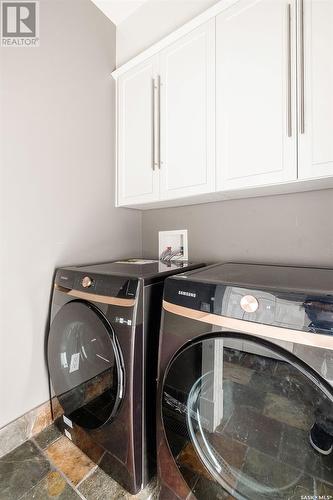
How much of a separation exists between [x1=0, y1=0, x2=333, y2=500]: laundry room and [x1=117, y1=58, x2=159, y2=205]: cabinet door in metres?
0.01

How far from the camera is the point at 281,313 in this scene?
1.88ft

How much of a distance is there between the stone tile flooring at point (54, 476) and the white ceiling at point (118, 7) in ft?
8.27

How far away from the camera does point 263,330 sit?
1.92ft

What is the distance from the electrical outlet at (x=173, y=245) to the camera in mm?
1580

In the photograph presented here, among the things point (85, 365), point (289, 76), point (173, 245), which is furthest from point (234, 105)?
point (85, 365)

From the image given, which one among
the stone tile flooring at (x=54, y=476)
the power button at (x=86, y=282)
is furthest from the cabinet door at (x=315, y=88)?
the stone tile flooring at (x=54, y=476)

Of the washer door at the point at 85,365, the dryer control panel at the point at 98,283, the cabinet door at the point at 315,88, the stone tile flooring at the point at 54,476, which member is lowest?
the stone tile flooring at the point at 54,476

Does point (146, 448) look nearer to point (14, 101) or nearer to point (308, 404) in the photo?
point (308, 404)

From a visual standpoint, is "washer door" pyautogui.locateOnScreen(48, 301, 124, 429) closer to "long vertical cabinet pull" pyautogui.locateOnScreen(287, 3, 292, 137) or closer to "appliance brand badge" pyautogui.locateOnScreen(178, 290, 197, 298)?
"appliance brand badge" pyautogui.locateOnScreen(178, 290, 197, 298)

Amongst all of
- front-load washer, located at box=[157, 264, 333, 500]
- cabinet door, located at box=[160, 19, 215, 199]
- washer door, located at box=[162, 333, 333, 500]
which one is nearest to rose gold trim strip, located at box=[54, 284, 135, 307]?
front-load washer, located at box=[157, 264, 333, 500]

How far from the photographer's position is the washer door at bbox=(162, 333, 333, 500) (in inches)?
21.8

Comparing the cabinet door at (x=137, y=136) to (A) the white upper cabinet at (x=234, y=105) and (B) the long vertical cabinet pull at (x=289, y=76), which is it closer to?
(A) the white upper cabinet at (x=234, y=105)

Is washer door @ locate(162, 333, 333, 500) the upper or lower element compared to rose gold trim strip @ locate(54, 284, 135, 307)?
lower

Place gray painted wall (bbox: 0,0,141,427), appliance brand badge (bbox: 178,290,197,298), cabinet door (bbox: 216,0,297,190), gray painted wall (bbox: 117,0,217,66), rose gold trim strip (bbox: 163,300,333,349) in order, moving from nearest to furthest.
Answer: rose gold trim strip (bbox: 163,300,333,349), appliance brand badge (bbox: 178,290,197,298), cabinet door (bbox: 216,0,297,190), gray painted wall (bbox: 0,0,141,427), gray painted wall (bbox: 117,0,217,66)
